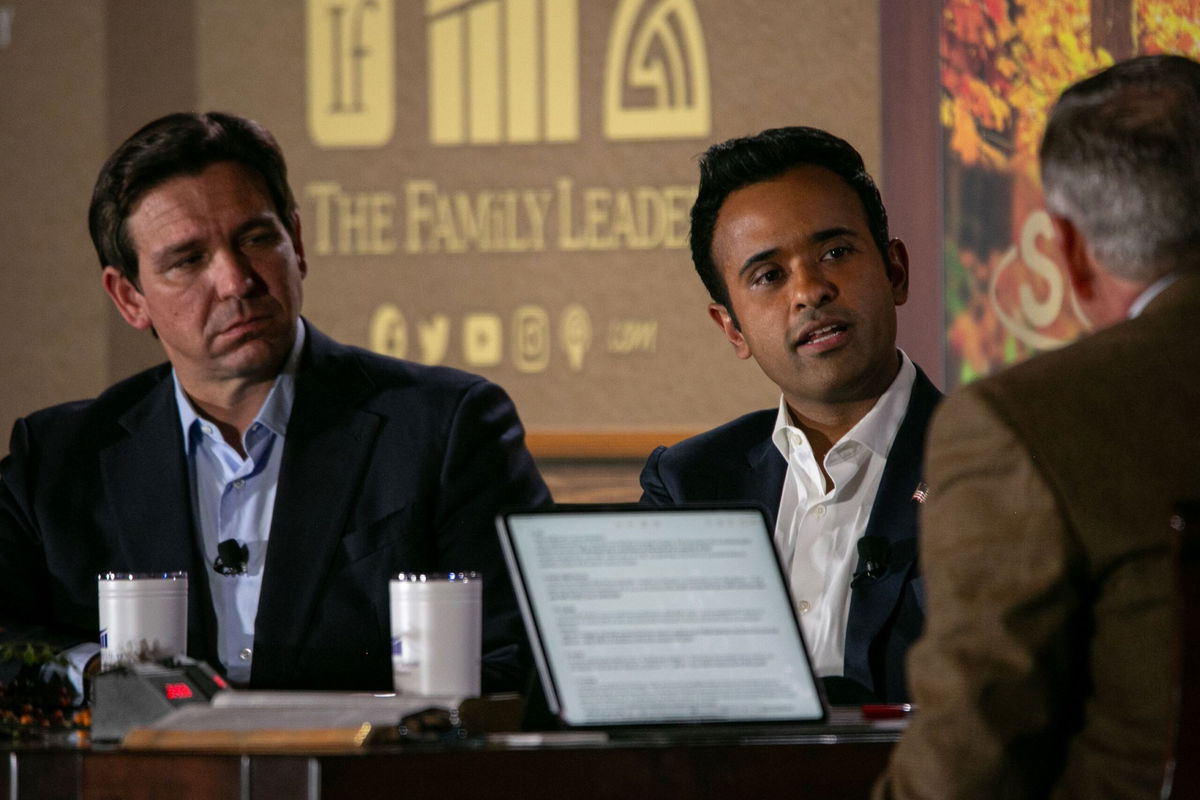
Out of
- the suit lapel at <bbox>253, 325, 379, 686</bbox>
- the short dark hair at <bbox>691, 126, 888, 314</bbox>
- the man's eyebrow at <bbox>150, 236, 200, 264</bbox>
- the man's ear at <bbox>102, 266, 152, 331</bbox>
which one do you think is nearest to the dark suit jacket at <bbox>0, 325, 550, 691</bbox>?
the suit lapel at <bbox>253, 325, 379, 686</bbox>

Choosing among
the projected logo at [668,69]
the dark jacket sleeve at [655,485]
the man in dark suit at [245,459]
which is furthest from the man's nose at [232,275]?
the projected logo at [668,69]

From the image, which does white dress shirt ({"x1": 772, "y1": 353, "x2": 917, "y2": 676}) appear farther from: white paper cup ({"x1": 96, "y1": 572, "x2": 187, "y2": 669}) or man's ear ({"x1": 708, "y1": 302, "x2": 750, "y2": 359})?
white paper cup ({"x1": 96, "y1": 572, "x2": 187, "y2": 669})

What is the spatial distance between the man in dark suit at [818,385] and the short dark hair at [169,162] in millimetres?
747

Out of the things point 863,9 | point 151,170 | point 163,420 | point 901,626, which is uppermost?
point 863,9

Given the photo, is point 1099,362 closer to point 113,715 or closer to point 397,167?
point 113,715

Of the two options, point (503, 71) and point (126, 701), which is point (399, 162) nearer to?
point (503, 71)

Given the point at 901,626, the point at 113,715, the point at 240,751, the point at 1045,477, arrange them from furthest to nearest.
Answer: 1. the point at 901,626
2. the point at 113,715
3. the point at 240,751
4. the point at 1045,477

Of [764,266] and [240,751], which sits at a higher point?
[764,266]

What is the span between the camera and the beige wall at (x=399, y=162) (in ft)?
12.9

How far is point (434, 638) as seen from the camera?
156 centimetres

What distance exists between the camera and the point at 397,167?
4031 mm

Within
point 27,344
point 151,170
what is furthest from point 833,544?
point 27,344

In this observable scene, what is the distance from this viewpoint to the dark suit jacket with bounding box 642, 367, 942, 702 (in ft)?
6.24

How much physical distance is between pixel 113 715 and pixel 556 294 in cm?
266
